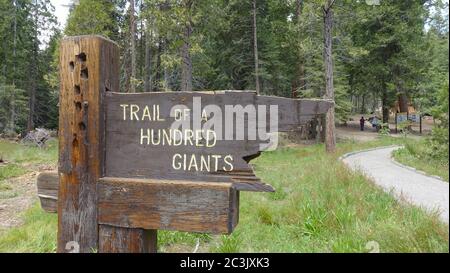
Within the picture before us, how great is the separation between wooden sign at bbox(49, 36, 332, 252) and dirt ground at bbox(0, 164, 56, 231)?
336 centimetres

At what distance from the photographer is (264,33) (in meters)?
30.0

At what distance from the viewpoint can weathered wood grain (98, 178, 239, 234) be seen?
2.59 m

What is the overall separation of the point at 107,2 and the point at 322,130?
16553 millimetres

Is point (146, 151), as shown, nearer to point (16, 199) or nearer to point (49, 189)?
point (49, 189)

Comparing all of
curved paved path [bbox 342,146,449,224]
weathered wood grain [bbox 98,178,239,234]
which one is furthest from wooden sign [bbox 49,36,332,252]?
curved paved path [bbox 342,146,449,224]

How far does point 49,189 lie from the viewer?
3.20 meters

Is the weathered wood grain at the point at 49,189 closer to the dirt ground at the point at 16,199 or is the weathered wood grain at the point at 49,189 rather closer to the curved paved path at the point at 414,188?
the dirt ground at the point at 16,199

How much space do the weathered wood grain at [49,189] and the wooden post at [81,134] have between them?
30 cm

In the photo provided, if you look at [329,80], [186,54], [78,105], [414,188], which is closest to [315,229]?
[78,105]

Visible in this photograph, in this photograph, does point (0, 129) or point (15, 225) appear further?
point (0, 129)

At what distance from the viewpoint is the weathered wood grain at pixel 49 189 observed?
3.17 metres

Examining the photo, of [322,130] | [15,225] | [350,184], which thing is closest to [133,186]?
[15,225]

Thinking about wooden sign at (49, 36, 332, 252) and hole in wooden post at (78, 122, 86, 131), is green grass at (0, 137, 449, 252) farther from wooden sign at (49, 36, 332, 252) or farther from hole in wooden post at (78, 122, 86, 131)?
hole in wooden post at (78, 122, 86, 131)

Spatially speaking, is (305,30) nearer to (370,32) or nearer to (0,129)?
(370,32)
